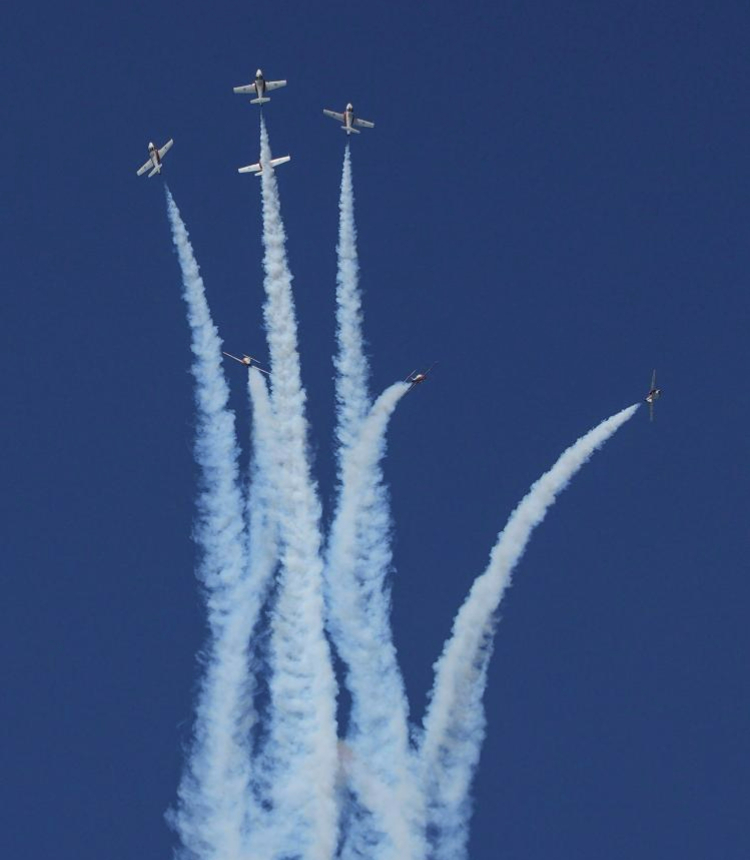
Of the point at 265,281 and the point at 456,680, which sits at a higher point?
the point at 265,281

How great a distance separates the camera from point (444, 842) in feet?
249

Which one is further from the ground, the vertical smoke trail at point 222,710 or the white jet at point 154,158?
the white jet at point 154,158

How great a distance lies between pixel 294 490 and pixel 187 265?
10768 millimetres

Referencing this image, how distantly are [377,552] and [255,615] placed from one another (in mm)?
5254

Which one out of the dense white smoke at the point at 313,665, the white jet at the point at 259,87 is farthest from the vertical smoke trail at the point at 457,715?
the white jet at the point at 259,87

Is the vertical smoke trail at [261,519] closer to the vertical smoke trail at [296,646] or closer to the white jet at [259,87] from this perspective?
the vertical smoke trail at [296,646]

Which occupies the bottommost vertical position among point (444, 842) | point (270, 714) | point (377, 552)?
point (444, 842)

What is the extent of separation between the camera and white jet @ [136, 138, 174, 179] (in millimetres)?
83812

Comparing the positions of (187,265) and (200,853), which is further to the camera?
(187,265)

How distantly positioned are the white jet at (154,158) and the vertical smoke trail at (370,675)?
47.3 ft

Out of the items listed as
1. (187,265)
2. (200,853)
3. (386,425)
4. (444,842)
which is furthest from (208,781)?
(187,265)

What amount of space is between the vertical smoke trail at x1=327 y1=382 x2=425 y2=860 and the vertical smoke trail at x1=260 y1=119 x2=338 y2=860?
0.89m

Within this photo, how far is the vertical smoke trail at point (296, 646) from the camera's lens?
247 feet

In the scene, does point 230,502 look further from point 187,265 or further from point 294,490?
point 187,265
